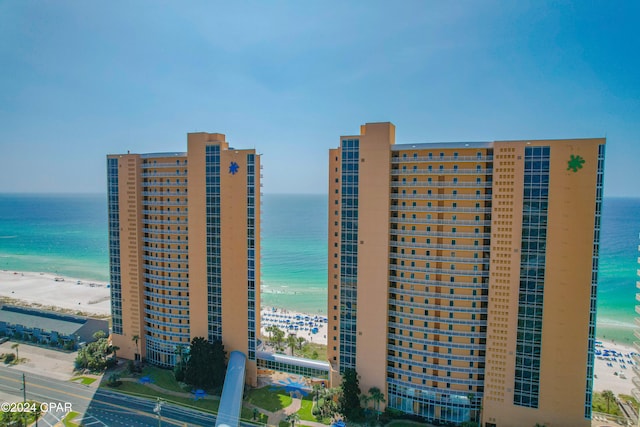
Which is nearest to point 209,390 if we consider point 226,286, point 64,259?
point 226,286

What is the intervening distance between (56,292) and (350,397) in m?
114

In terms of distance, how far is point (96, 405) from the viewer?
5000 cm

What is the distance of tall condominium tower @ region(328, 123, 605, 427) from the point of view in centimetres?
4203

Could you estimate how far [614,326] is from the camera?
95.5 m

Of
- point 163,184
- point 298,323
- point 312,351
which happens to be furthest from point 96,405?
Answer: point 298,323

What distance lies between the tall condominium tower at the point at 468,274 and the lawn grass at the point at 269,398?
807cm

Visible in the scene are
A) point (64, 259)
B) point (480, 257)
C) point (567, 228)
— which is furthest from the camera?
point (64, 259)

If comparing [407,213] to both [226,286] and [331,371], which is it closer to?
[331,371]

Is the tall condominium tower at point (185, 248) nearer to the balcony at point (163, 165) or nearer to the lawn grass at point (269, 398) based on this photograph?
the balcony at point (163, 165)

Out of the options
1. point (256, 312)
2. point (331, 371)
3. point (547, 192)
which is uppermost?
point (547, 192)

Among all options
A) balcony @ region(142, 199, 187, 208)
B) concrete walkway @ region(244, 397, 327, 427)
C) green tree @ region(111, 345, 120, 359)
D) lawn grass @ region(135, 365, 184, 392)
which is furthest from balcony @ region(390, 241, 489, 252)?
green tree @ region(111, 345, 120, 359)

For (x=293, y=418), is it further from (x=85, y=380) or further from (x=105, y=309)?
(x=105, y=309)

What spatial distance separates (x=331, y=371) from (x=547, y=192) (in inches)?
1433

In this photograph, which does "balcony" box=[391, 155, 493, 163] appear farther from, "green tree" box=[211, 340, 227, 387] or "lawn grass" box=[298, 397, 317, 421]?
"green tree" box=[211, 340, 227, 387]
